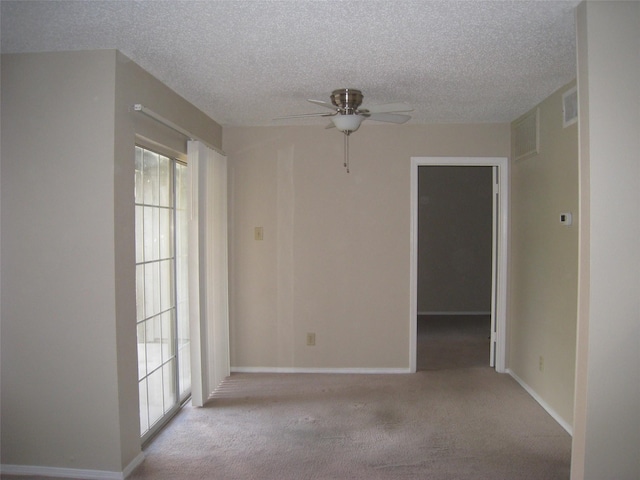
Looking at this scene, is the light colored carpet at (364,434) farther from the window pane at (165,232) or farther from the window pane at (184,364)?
the window pane at (165,232)

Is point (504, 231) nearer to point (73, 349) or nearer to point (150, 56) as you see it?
point (150, 56)

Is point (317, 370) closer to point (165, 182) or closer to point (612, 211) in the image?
point (165, 182)

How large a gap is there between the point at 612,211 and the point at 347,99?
1779 millimetres

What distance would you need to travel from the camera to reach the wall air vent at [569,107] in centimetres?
299

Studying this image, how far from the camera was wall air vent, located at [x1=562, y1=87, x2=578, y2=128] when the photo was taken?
2.99 m

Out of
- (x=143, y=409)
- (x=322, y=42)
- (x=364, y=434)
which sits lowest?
(x=364, y=434)

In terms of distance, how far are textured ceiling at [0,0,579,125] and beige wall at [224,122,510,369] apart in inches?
36.9

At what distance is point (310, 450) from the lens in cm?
289

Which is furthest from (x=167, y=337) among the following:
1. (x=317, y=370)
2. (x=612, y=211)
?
(x=612, y=211)

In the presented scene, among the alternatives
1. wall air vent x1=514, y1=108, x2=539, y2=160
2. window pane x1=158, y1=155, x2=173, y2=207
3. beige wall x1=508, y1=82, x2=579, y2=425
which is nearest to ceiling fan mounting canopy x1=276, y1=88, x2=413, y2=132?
window pane x1=158, y1=155, x2=173, y2=207

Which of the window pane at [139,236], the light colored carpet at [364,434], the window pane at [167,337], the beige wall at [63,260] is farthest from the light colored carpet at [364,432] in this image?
the window pane at [139,236]

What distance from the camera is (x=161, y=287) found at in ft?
10.9

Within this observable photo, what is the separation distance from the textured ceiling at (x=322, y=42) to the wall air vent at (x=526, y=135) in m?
0.34

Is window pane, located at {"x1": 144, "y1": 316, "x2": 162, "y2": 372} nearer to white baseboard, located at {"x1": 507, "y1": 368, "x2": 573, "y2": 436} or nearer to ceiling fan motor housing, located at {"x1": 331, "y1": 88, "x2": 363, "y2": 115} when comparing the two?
ceiling fan motor housing, located at {"x1": 331, "y1": 88, "x2": 363, "y2": 115}
